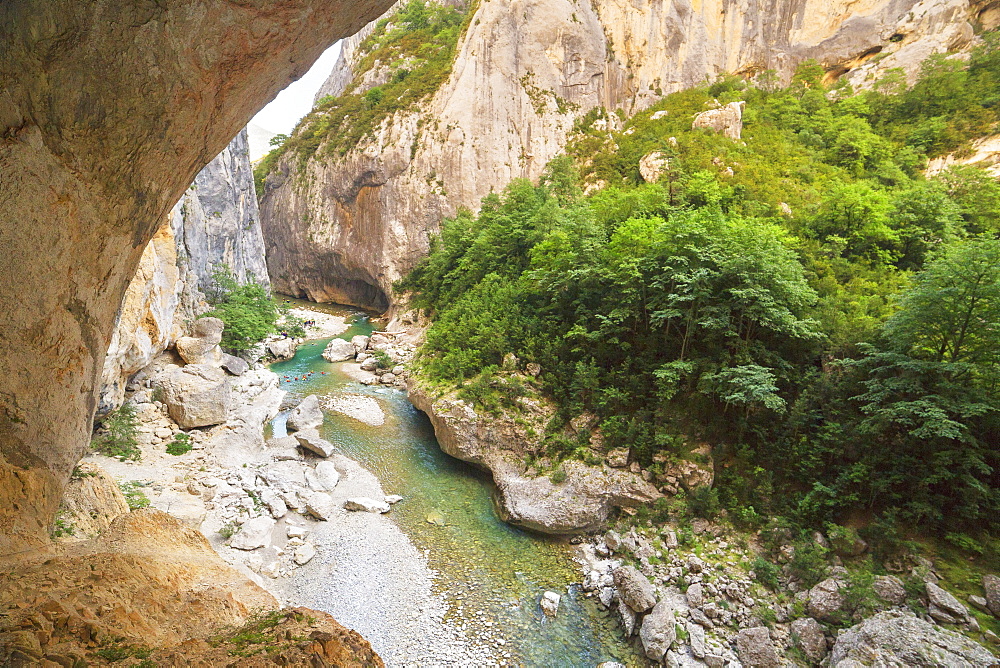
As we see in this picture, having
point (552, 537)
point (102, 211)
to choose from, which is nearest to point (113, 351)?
point (102, 211)

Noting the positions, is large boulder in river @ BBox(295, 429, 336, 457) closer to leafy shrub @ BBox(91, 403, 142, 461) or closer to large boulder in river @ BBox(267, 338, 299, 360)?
leafy shrub @ BBox(91, 403, 142, 461)

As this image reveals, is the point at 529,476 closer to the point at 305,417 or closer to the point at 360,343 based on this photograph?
the point at 305,417

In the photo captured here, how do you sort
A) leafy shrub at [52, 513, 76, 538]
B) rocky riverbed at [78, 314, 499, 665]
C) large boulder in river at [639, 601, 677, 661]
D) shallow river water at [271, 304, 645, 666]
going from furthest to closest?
rocky riverbed at [78, 314, 499, 665]
shallow river water at [271, 304, 645, 666]
large boulder in river at [639, 601, 677, 661]
leafy shrub at [52, 513, 76, 538]

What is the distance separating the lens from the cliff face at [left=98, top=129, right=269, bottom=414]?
1103 centimetres

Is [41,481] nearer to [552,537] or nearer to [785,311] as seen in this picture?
[552,537]

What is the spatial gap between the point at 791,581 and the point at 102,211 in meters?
11.6

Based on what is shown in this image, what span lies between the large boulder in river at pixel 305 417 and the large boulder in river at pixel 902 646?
13819 mm

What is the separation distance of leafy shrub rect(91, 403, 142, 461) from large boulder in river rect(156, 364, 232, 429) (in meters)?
1.18

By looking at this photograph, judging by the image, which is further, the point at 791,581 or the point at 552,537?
the point at 552,537

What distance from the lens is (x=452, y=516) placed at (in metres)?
11.1

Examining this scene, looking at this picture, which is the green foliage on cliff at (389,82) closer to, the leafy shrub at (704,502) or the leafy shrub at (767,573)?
the leafy shrub at (704,502)

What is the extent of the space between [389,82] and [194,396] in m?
29.1

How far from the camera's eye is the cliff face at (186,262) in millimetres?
11031

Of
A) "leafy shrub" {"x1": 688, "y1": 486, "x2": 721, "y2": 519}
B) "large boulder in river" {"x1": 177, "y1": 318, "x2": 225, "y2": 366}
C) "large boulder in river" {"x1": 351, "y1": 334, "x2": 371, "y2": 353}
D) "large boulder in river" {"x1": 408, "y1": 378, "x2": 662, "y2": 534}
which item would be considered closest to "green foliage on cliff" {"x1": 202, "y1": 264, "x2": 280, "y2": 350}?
"large boulder in river" {"x1": 177, "y1": 318, "x2": 225, "y2": 366}
